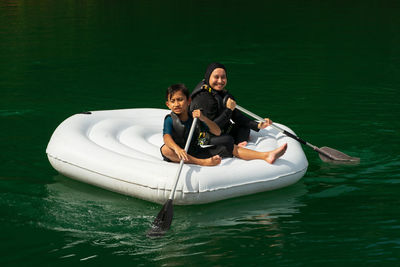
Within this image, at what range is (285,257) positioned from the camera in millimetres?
4387

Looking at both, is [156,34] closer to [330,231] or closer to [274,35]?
[274,35]

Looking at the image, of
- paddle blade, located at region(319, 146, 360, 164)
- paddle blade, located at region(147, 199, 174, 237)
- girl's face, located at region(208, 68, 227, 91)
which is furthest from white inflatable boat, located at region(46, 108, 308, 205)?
girl's face, located at region(208, 68, 227, 91)

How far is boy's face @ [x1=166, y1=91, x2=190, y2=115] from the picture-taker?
17.4ft

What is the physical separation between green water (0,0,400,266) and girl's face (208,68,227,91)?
3.32ft

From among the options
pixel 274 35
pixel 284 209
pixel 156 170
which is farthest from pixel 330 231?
pixel 274 35

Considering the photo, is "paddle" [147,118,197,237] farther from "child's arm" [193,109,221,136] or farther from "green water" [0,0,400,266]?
"child's arm" [193,109,221,136]

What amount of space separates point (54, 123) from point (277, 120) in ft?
8.49

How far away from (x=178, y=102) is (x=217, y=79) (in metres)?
0.59

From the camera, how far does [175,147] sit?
524cm

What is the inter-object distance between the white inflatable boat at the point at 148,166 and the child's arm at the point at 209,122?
9.7 inches

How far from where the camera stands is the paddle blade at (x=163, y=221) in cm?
467

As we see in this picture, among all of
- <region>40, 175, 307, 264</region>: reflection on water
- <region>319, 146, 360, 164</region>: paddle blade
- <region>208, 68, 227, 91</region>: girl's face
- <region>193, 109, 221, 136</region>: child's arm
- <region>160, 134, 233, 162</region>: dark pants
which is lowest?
<region>40, 175, 307, 264</region>: reflection on water

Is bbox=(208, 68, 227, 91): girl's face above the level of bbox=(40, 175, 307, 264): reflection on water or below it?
above

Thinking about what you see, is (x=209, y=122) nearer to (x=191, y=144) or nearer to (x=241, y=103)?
(x=191, y=144)
